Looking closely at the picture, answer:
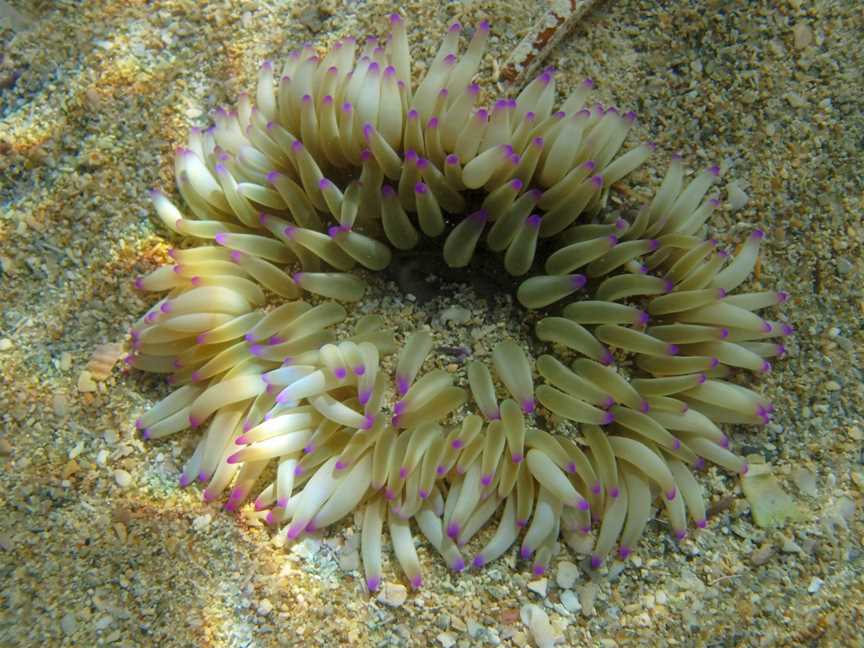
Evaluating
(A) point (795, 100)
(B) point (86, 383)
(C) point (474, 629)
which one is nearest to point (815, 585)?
(C) point (474, 629)

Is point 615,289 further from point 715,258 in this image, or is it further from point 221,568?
point 221,568

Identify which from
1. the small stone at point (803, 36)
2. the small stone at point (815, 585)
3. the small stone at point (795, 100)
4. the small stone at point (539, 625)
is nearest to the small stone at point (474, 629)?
the small stone at point (539, 625)

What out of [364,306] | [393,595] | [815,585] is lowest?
[393,595]

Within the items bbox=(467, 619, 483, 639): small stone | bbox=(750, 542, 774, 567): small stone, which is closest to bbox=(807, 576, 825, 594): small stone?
bbox=(750, 542, 774, 567): small stone

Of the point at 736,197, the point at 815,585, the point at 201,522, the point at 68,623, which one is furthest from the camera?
the point at 736,197

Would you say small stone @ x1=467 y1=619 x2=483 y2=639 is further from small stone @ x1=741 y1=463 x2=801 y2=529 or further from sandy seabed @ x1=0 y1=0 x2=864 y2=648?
small stone @ x1=741 y1=463 x2=801 y2=529

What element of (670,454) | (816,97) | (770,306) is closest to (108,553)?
(670,454)

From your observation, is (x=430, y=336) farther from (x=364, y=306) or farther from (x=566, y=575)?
(x=566, y=575)

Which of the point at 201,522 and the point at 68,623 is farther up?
the point at 201,522
